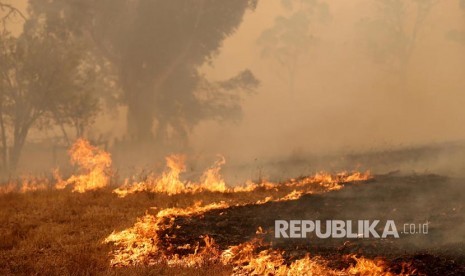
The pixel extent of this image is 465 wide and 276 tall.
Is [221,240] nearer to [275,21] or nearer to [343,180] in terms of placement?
[343,180]

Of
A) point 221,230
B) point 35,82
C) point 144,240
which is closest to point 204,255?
point 144,240

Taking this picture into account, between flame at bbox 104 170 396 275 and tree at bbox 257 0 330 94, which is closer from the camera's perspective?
flame at bbox 104 170 396 275

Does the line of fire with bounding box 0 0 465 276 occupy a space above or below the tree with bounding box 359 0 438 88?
below

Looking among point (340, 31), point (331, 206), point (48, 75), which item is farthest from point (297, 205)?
point (340, 31)

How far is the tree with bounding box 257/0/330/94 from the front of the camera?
168 ft

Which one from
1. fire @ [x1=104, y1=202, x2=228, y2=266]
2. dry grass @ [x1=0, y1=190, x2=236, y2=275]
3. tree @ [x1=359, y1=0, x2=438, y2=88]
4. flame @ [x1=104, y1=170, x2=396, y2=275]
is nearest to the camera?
flame @ [x1=104, y1=170, x2=396, y2=275]

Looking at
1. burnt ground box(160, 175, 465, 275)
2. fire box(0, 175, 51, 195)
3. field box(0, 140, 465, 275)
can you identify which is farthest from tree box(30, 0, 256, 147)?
burnt ground box(160, 175, 465, 275)

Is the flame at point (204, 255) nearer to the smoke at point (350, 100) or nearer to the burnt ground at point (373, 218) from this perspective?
the burnt ground at point (373, 218)

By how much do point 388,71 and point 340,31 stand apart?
13.0 metres

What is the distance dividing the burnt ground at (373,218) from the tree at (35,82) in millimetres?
16800

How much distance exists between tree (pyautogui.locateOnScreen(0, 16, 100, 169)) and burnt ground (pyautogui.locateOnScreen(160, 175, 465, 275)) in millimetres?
16800

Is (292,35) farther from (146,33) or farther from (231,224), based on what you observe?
(231,224)

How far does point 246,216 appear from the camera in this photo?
A: 9.92 meters

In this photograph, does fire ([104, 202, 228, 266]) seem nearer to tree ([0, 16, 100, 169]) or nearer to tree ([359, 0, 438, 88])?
tree ([0, 16, 100, 169])
